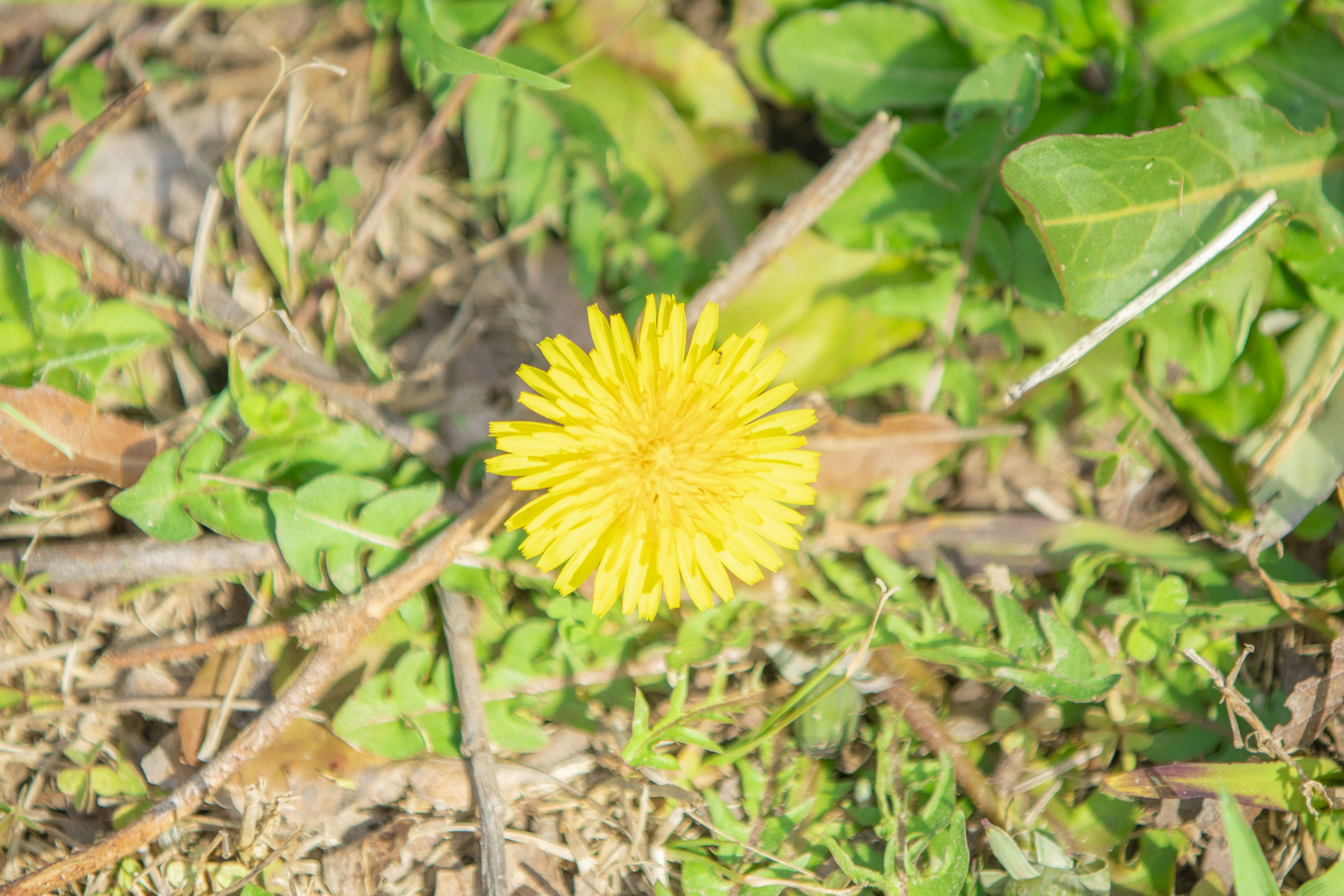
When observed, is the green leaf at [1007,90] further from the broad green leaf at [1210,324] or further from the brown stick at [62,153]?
the brown stick at [62,153]

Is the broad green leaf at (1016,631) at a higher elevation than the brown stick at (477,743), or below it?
below

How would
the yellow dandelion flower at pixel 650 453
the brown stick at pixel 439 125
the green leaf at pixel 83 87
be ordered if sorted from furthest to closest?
the green leaf at pixel 83 87, the brown stick at pixel 439 125, the yellow dandelion flower at pixel 650 453

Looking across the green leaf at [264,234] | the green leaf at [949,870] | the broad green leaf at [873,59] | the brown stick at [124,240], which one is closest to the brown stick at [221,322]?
the brown stick at [124,240]

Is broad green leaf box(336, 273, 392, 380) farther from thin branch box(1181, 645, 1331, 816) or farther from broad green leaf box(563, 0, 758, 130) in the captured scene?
thin branch box(1181, 645, 1331, 816)

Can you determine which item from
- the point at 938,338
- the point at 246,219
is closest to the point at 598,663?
the point at 938,338

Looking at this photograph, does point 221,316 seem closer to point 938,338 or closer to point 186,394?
point 186,394

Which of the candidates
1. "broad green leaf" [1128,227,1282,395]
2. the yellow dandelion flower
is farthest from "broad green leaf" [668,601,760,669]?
"broad green leaf" [1128,227,1282,395]

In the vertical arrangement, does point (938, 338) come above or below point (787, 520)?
above
